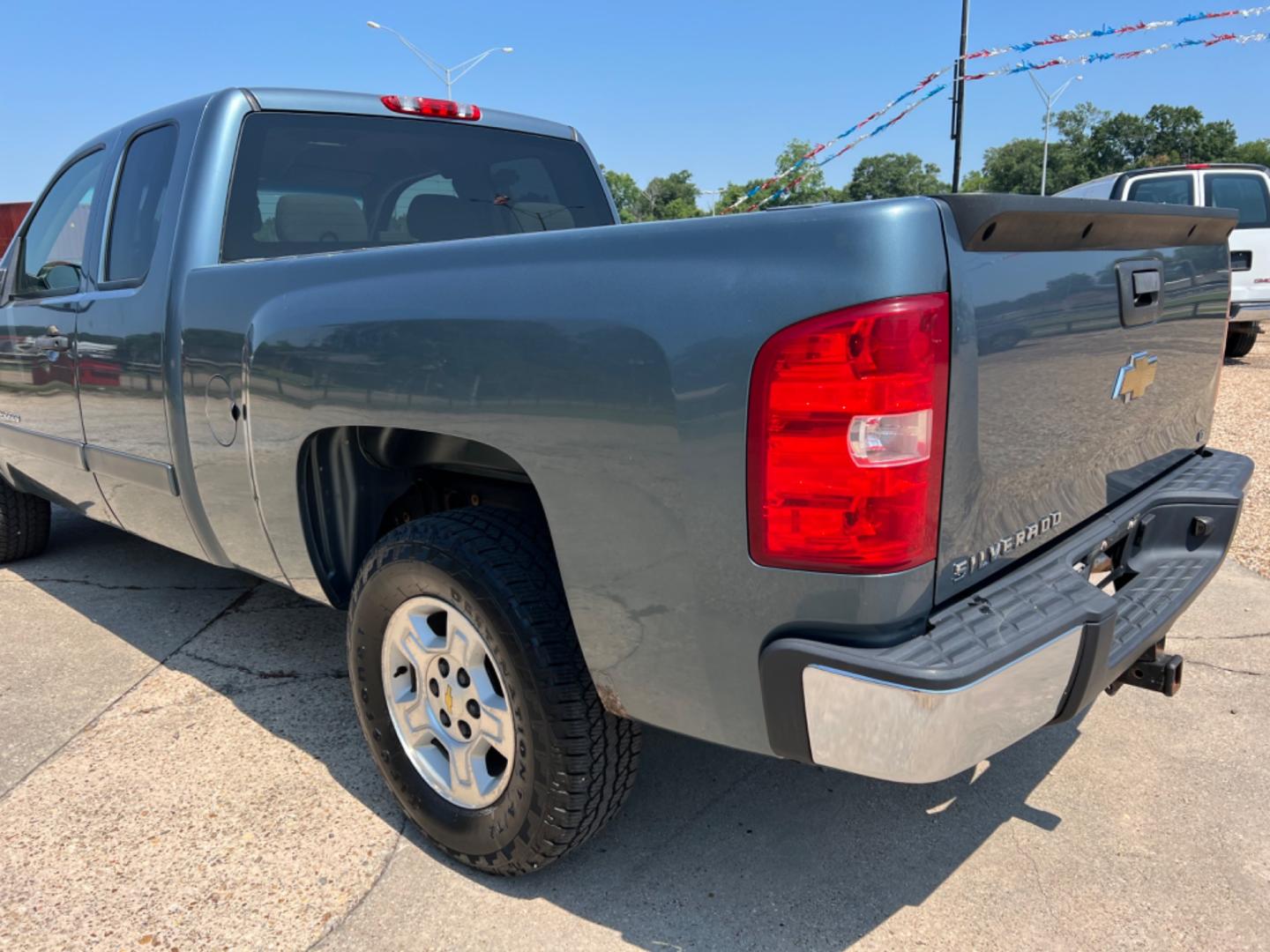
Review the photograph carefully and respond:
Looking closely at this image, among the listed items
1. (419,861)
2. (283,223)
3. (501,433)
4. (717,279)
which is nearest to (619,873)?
(419,861)

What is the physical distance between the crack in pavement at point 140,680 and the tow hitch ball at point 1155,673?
2991 millimetres

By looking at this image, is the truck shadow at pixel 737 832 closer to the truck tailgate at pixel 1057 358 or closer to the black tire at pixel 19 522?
the truck tailgate at pixel 1057 358

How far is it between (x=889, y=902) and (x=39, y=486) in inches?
152

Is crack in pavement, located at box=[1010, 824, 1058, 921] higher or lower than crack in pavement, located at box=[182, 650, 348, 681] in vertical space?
lower

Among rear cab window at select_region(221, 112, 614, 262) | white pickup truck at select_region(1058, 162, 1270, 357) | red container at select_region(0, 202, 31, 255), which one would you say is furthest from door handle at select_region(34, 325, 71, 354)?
red container at select_region(0, 202, 31, 255)

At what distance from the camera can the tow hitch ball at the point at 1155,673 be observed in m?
2.29

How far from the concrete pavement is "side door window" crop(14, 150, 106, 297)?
5.02 ft

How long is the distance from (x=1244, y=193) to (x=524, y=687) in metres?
12.0

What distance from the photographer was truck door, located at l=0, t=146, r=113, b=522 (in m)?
3.56

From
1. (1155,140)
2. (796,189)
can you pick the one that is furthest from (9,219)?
(1155,140)

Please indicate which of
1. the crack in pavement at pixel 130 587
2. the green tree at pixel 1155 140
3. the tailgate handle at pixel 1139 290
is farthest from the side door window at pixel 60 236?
the green tree at pixel 1155 140

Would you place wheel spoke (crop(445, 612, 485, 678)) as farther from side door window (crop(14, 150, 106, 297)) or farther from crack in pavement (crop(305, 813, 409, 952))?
side door window (crop(14, 150, 106, 297))

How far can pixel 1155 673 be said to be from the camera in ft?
7.56

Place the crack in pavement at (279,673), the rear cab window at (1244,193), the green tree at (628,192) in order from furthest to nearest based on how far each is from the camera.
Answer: the green tree at (628,192) → the rear cab window at (1244,193) → the crack in pavement at (279,673)
